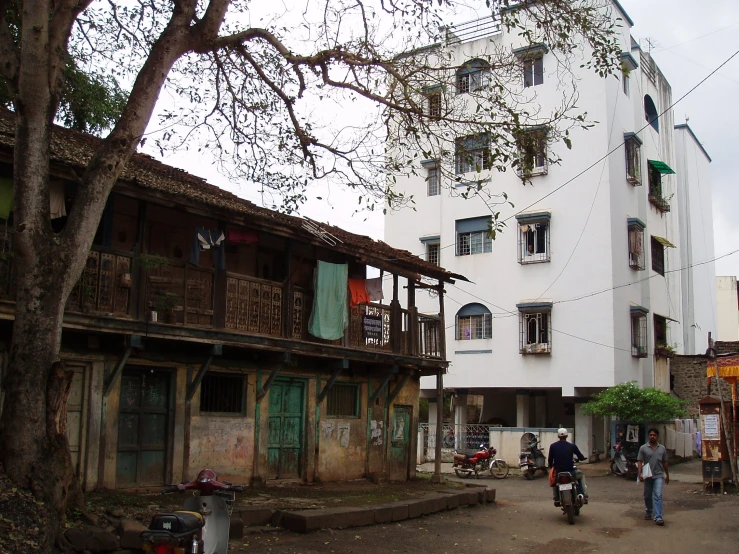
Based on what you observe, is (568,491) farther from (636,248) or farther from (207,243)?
(636,248)

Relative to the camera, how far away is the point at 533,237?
93.9 feet

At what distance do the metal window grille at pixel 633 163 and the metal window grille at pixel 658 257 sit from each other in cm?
312

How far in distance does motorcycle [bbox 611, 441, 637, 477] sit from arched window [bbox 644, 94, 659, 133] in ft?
49.9

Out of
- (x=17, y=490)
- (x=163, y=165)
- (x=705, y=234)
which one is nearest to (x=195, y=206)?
(x=163, y=165)

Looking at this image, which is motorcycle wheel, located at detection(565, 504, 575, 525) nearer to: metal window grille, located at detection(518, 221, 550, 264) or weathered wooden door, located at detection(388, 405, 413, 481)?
weathered wooden door, located at detection(388, 405, 413, 481)

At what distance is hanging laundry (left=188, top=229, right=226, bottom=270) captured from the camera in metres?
12.9

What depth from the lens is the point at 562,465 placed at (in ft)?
42.5

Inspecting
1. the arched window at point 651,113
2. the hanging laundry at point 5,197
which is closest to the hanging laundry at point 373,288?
the hanging laundry at point 5,197

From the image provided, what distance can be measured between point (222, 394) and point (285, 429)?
181cm

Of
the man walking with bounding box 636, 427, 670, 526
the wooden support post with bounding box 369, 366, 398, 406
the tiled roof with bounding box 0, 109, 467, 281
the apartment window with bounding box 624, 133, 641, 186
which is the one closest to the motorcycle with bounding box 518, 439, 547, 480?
the tiled roof with bounding box 0, 109, 467, 281

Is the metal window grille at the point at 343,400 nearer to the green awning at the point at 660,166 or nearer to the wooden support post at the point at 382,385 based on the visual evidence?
the wooden support post at the point at 382,385

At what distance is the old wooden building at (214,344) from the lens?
38.7ft

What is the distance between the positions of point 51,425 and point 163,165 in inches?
358

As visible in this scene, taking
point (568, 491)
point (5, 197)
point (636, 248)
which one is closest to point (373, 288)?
point (568, 491)
